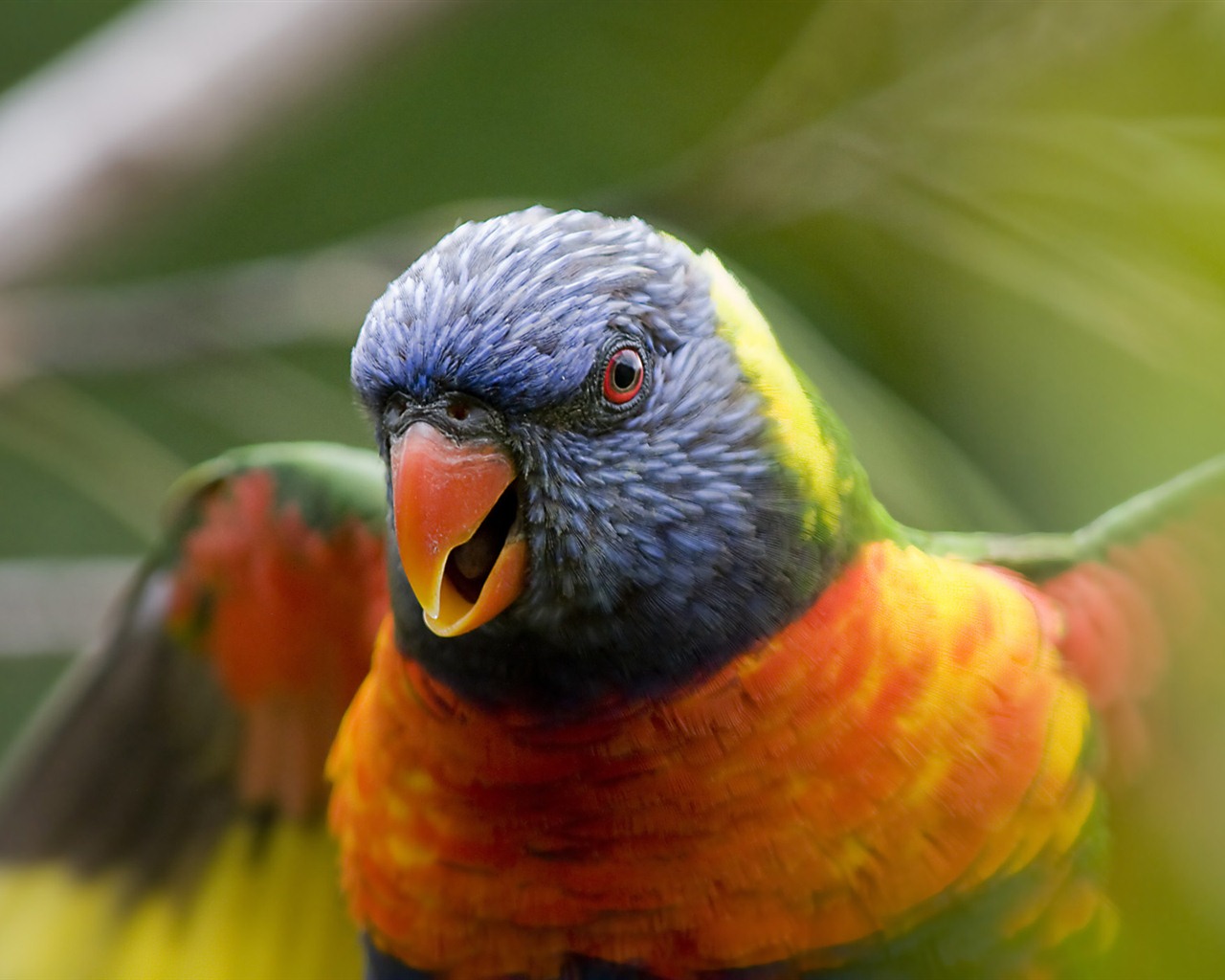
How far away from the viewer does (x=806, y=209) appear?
1.54 metres

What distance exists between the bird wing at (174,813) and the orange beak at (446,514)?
0.94m

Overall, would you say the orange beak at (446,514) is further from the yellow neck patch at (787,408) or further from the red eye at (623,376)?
the yellow neck patch at (787,408)

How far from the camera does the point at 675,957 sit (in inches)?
56.0

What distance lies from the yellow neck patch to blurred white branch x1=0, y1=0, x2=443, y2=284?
3.96 ft

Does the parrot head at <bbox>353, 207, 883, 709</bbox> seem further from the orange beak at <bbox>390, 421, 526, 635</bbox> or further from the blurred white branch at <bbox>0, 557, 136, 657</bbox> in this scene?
the blurred white branch at <bbox>0, 557, 136, 657</bbox>

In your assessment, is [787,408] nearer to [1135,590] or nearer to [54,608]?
[1135,590]

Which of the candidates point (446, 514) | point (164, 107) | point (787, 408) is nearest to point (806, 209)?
point (787, 408)

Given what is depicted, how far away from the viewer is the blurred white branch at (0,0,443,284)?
231cm

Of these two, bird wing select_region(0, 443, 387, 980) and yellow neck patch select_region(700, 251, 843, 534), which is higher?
yellow neck patch select_region(700, 251, 843, 534)

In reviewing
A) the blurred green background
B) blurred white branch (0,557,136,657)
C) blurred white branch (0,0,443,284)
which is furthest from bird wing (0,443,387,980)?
blurred white branch (0,0,443,284)

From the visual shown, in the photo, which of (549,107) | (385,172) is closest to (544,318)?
(549,107)

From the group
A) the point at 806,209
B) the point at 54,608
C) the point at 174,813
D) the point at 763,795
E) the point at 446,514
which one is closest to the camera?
the point at 446,514

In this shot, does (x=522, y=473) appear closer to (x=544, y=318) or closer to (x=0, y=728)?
(x=544, y=318)

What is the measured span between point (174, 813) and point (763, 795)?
4.40ft
